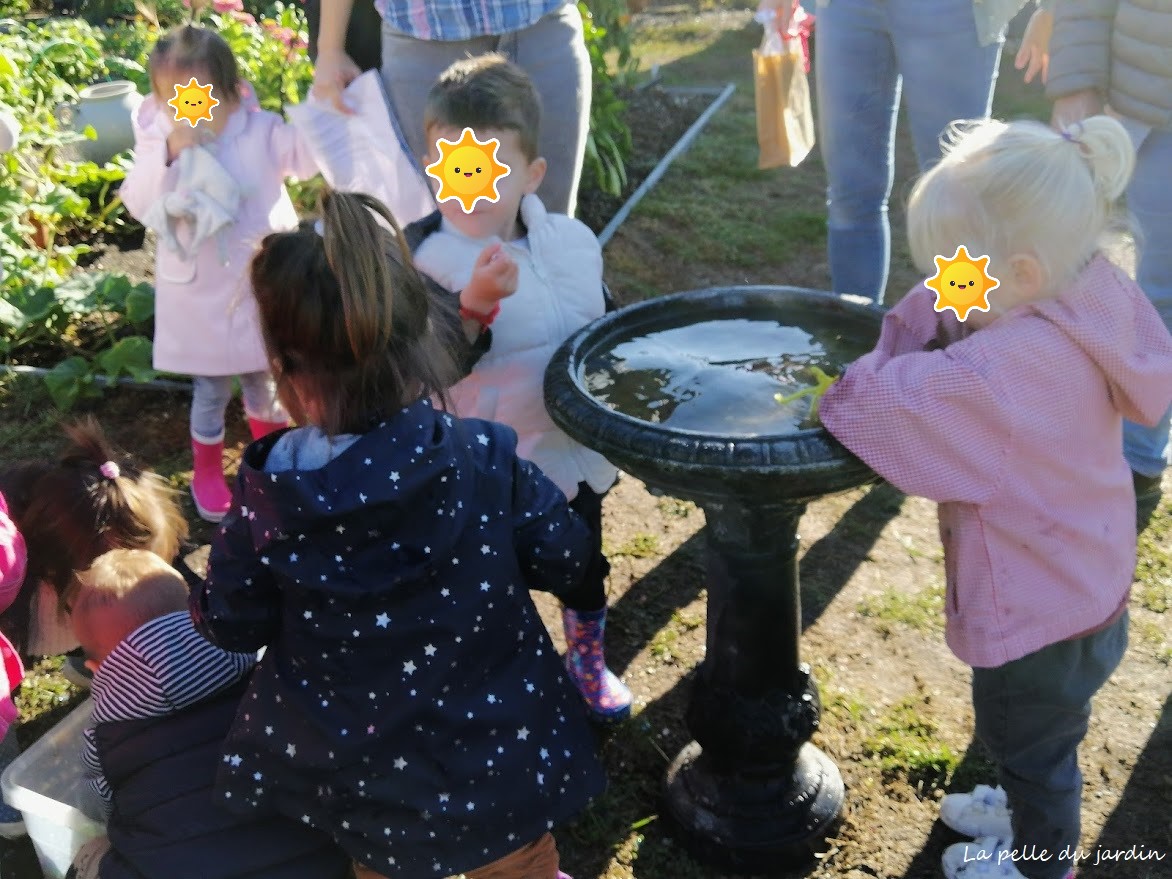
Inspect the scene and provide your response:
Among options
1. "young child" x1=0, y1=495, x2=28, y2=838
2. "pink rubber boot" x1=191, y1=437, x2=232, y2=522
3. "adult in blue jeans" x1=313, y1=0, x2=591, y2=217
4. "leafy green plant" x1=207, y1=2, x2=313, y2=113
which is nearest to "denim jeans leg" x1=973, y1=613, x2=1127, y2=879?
"adult in blue jeans" x1=313, y1=0, x2=591, y2=217

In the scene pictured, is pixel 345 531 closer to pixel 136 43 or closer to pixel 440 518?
pixel 440 518

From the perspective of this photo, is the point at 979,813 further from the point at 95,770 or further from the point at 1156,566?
the point at 95,770

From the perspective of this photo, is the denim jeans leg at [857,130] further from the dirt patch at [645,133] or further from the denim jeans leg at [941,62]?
the dirt patch at [645,133]

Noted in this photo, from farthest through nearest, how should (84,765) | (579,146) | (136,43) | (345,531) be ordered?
(136,43)
(579,146)
(84,765)
(345,531)

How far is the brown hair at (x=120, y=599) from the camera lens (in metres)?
2.33

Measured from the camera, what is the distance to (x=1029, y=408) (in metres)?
1.83

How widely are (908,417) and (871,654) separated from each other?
1388 mm

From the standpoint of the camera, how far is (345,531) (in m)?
1.79

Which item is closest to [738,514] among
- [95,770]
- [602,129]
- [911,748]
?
[911,748]

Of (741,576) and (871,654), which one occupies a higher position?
(741,576)

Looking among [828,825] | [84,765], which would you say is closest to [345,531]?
[84,765]

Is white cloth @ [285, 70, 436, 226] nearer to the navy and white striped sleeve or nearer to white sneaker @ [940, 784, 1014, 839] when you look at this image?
the navy and white striped sleeve

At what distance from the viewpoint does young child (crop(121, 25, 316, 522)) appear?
3236 millimetres

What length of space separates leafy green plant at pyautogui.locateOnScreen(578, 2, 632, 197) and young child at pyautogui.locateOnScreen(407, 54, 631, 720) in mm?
3391
